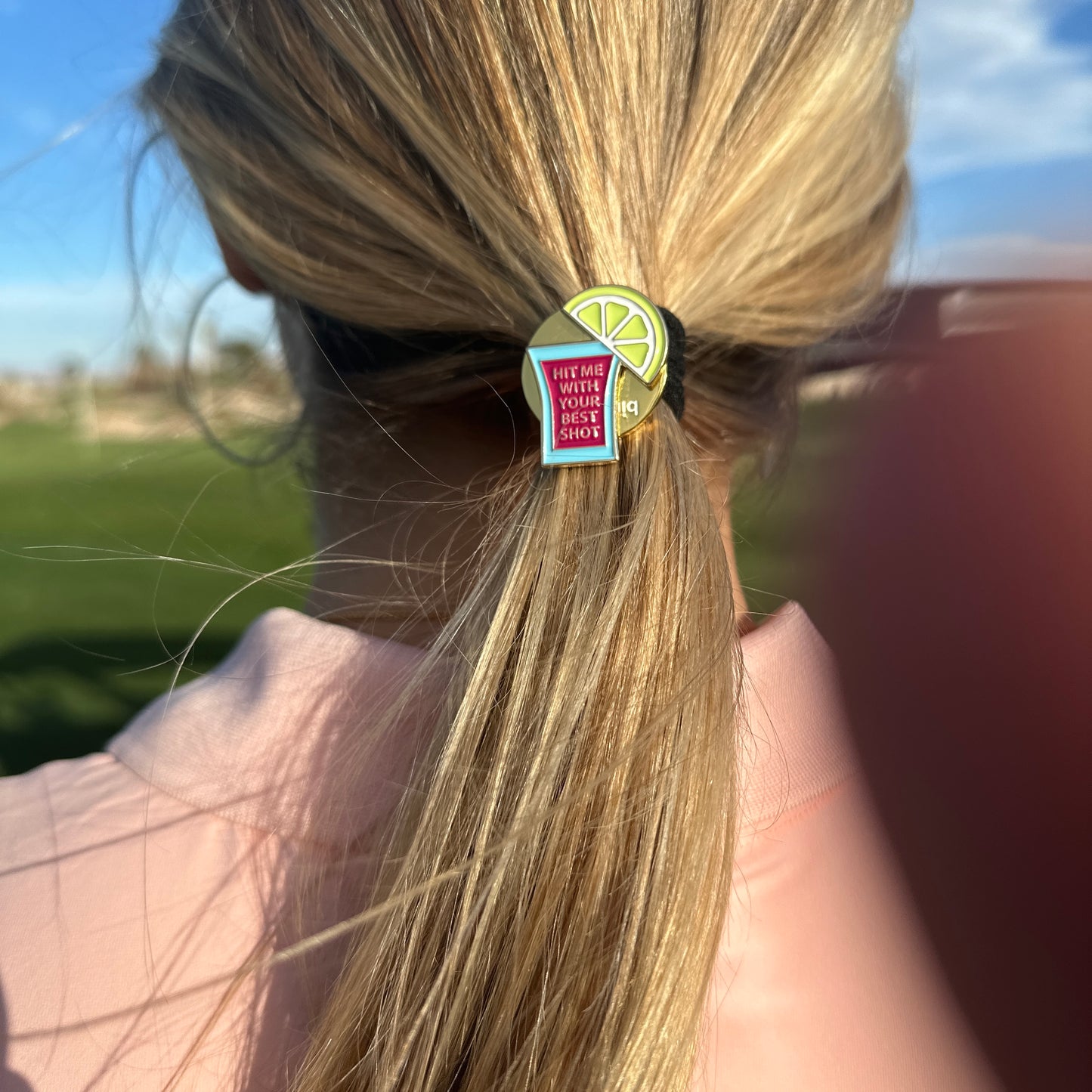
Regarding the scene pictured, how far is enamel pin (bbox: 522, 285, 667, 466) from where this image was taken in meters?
0.68

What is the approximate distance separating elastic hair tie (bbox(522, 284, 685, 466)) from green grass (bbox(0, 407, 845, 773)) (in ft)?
0.89

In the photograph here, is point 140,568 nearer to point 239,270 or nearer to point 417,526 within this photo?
point 239,270

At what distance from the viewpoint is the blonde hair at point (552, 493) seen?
0.66 m

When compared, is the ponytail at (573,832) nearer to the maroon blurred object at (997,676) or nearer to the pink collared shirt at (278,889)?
the pink collared shirt at (278,889)

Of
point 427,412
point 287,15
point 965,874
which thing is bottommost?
point 965,874

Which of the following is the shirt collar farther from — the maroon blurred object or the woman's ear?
the woman's ear

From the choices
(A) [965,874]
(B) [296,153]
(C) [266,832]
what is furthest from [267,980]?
(B) [296,153]

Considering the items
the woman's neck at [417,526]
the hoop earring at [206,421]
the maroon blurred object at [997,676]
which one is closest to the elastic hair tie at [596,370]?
the woman's neck at [417,526]

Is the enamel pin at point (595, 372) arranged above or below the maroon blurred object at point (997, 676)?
above

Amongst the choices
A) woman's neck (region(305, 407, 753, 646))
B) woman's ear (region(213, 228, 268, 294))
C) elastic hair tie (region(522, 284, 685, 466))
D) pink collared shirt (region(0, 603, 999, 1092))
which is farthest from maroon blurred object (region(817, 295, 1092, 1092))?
woman's ear (region(213, 228, 268, 294))

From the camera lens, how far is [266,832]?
0.75m

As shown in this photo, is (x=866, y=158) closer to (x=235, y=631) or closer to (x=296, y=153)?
(x=296, y=153)

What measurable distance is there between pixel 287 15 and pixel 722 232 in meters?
0.38

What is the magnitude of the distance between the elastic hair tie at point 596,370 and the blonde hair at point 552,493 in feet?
0.08
